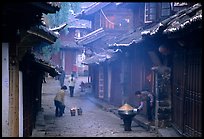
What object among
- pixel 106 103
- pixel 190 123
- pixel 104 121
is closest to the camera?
pixel 190 123

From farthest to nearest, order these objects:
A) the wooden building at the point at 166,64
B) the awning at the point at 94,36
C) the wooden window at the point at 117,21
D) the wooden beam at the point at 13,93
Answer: the awning at the point at 94,36
the wooden window at the point at 117,21
the wooden building at the point at 166,64
the wooden beam at the point at 13,93

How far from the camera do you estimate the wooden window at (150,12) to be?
1678cm

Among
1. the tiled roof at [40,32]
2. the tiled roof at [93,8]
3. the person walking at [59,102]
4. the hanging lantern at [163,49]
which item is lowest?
the person walking at [59,102]

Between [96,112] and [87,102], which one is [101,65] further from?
[96,112]

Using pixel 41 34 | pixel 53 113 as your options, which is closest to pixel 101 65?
pixel 53 113

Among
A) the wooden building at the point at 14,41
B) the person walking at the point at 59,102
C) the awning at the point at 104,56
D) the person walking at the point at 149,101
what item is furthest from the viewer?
the awning at the point at 104,56

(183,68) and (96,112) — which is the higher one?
(183,68)

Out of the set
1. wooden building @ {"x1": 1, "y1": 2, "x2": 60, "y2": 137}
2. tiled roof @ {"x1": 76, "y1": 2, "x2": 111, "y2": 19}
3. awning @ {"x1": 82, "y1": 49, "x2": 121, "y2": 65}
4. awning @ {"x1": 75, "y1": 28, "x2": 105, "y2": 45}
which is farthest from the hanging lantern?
tiled roof @ {"x1": 76, "y1": 2, "x2": 111, "y2": 19}

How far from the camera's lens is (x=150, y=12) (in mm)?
17109

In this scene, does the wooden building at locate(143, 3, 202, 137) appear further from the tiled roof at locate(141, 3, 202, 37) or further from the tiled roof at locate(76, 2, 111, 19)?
the tiled roof at locate(76, 2, 111, 19)

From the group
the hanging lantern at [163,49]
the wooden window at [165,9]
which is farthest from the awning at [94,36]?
the hanging lantern at [163,49]

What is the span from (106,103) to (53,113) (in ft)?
17.7

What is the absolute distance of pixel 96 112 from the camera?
21156mm

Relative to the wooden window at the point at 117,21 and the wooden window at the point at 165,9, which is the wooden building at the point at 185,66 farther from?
the wooden window at the point at 117,21
